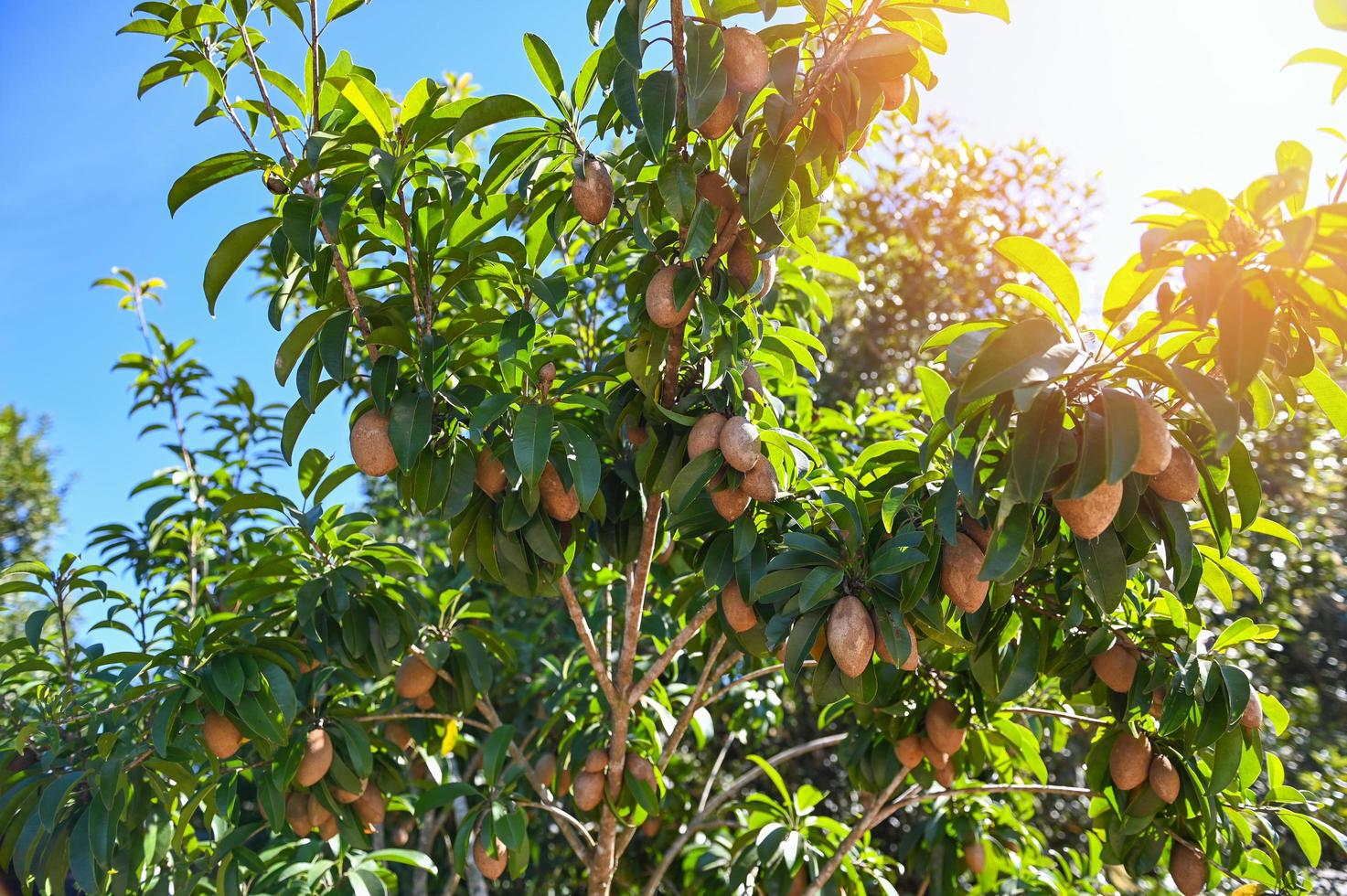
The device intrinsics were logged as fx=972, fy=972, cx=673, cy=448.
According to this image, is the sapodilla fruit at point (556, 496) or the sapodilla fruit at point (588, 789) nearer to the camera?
the sapodilla fruit at point (556, 496)

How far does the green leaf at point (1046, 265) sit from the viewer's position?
4.14 ft

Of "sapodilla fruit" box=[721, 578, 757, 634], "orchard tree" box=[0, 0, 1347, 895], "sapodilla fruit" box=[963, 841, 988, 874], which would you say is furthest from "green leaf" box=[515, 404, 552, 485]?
"sapodilla fruit" box=[963, 841, 988, 874]

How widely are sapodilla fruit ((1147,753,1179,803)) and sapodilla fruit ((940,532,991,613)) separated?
2.45ft

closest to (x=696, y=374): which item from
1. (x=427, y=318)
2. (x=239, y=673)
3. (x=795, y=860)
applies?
(x=427, y=318)

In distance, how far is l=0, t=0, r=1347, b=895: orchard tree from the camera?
1292mm

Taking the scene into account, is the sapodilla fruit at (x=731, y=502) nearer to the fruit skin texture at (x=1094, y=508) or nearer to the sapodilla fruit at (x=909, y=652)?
the sapodilla fruit at (x=909, y=652)

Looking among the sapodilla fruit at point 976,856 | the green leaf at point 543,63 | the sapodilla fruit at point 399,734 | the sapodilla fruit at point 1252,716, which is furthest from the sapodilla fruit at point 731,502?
the sapodilla fruit at point 976,856

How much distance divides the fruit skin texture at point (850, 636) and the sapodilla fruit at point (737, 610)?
27 centimetres

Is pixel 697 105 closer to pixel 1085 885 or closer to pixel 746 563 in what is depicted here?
pixel 746 563

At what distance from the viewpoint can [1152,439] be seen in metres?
1.17

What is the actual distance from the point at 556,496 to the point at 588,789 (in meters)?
0.78

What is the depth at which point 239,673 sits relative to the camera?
1.91 metres

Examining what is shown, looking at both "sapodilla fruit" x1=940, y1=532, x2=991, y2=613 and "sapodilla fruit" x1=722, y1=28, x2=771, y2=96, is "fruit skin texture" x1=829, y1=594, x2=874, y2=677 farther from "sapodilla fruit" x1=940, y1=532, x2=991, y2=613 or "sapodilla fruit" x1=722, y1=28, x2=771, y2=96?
"sapodilla fruit" x1=722, y1=28, x2=771, y2=96

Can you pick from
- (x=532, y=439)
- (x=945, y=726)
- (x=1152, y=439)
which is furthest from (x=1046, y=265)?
(x=945, y=726)
